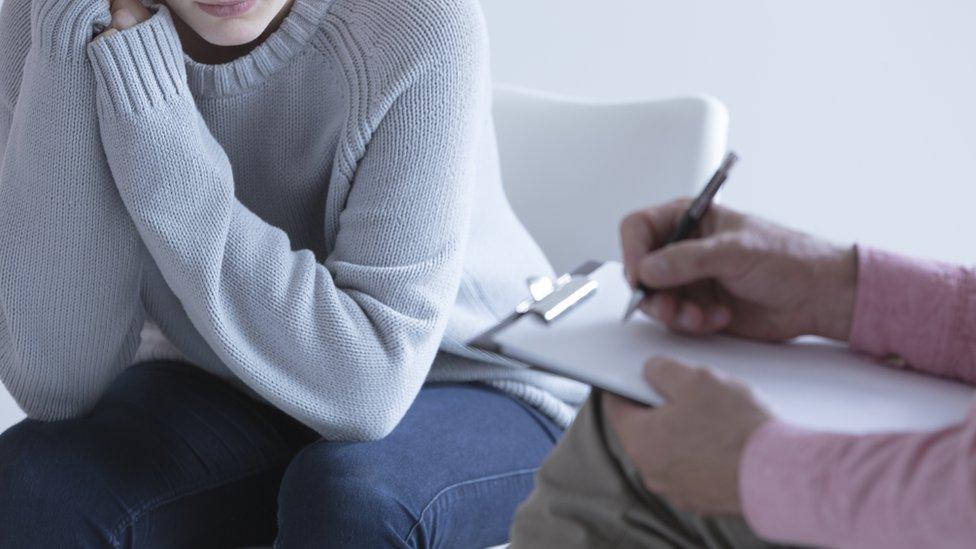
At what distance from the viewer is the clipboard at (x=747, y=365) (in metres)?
0.71

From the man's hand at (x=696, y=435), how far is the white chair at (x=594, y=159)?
0.74 m

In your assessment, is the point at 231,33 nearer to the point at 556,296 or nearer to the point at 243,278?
the point at 243,278

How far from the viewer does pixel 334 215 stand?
1.24m

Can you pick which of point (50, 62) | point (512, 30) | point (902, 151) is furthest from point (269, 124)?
point (902, 151)

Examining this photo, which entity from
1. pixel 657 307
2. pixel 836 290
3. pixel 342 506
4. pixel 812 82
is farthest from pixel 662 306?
pixel 812 82

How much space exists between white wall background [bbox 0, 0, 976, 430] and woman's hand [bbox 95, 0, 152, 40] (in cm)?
115

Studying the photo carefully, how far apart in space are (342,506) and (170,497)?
192 mm

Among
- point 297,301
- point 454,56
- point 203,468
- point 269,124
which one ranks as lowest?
point 203,468

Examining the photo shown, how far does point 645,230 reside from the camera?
837mm

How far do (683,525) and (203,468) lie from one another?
57 cm

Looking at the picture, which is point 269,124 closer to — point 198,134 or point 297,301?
point 198,134

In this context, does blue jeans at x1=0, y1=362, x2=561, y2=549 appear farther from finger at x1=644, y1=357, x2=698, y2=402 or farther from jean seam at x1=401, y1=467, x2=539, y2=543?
finger at x1=644, y1=357, x2=698, y2=402

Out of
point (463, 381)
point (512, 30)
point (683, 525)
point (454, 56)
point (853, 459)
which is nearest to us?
point (853, 459)

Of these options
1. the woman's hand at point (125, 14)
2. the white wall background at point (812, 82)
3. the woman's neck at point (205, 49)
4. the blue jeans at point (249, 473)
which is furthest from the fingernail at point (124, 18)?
the white wall background at point (812, 82)
